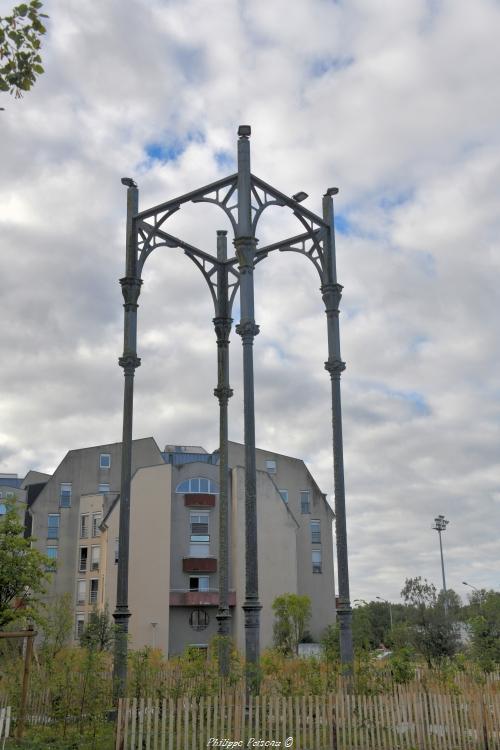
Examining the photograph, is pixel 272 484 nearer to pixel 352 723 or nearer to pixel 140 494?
pixel 140 494

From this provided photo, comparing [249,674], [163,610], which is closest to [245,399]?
[249,674]

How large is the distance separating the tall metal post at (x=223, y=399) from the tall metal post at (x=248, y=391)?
4303 mm

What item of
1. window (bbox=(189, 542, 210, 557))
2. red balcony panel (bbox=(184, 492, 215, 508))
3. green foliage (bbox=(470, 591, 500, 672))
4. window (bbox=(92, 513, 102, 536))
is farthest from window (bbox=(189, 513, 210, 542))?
green foliage (bbox=(470, 591, 500, 672))

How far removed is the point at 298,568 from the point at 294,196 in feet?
174

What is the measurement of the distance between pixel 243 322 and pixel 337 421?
357cm

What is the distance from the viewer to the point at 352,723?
44.9ft

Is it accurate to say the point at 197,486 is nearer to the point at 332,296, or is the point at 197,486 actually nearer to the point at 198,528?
the point at 198,528

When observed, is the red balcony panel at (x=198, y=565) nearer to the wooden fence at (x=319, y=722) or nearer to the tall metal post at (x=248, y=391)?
the tall metal post at (x=248, y=391)

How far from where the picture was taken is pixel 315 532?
71.5 metres

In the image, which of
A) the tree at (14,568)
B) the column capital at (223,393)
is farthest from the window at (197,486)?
the column capital at (223,393)

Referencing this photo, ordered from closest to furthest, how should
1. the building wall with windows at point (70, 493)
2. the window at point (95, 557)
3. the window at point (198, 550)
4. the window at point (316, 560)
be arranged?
the window at point (198, 550) → the window at point (95, 557) → the building wall with windows at point (70, 493) → the window at point (316, 560)

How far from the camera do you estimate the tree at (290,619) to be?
5684cm

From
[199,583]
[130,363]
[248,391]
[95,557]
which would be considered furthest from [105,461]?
[248,391]

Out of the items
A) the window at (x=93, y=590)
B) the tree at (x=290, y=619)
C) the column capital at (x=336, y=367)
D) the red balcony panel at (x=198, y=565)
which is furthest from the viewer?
the window at (x=93, y=590)
